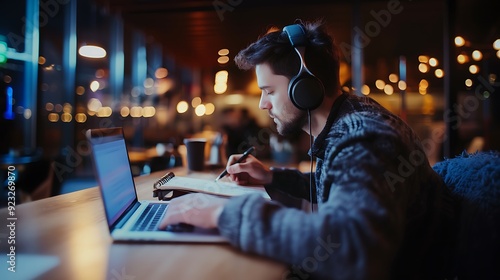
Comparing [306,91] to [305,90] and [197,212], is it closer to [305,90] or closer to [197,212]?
[305,90]

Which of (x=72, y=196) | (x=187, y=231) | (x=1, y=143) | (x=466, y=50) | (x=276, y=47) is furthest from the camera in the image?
(x=1, y=143)

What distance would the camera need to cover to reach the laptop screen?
78cm

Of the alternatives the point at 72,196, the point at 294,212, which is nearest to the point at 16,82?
the point at 72,196

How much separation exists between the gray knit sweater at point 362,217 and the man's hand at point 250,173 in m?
0.54

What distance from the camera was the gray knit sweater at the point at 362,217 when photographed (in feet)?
1.92

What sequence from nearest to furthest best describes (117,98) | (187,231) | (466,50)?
(187,231) → (466,50) → (117,98)

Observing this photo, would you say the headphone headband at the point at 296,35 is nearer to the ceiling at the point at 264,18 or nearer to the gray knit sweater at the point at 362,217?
the gray knit sweater at the point at 362,217

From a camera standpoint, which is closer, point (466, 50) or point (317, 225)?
point (317, 225)

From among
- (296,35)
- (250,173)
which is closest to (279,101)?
(296,35)

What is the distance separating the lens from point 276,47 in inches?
42.8

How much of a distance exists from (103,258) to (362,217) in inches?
18.9

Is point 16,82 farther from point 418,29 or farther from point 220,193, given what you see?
point 418,29

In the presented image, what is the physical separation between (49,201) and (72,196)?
0.30 feet

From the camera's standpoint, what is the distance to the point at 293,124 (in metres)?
1.14
